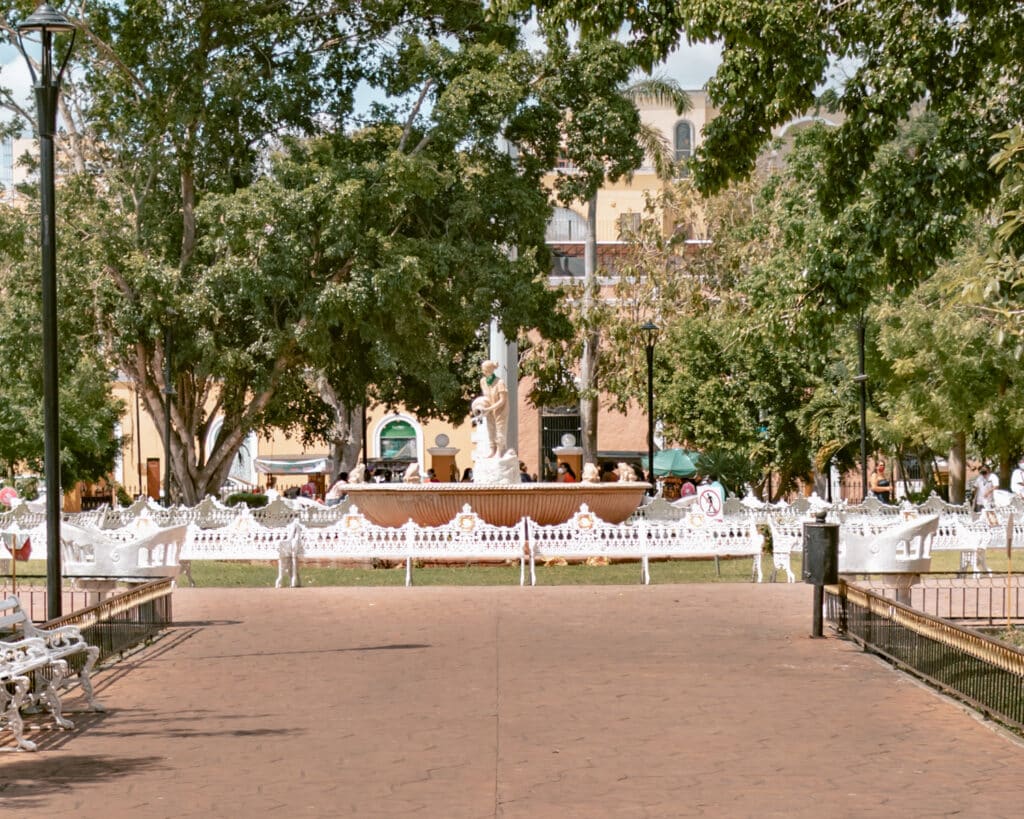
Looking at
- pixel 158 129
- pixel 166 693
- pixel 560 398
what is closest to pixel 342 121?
pixel 158 129

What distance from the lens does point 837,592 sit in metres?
13.7

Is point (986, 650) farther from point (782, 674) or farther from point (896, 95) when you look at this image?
point (896, 95)

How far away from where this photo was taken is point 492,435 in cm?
2522

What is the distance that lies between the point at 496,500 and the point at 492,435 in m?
1.95

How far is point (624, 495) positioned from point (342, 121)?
10.8 m

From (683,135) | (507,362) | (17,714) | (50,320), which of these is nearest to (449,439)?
(683,135)

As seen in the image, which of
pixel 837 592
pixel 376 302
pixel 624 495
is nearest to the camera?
pixel 837 592

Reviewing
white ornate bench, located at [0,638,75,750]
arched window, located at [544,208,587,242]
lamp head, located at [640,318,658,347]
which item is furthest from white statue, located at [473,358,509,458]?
arched window, located at [544,208,587,242]

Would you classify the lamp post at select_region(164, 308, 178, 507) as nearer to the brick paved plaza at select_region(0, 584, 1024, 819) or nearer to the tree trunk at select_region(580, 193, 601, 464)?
the brick paved plaza at select_region(0, 584, 1024, 819)

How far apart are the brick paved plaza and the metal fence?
0.16 meters

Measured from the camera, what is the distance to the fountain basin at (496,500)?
23469 mm

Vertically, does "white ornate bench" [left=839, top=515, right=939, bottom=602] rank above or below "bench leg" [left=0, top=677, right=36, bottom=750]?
above

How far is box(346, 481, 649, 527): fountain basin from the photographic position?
23.5 meters

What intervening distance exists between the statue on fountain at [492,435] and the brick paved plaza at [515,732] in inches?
405
